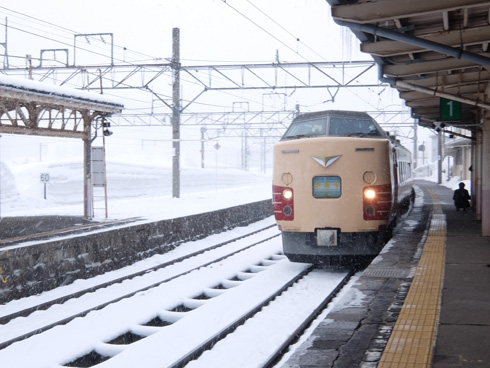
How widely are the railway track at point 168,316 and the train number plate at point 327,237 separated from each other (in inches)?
24.8

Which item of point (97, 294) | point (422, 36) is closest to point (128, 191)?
point (97, 294)

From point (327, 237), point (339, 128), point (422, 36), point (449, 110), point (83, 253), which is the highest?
point (422, 36)

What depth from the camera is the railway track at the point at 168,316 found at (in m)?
5.77

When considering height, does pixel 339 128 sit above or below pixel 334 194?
above

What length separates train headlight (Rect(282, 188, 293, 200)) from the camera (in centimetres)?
907

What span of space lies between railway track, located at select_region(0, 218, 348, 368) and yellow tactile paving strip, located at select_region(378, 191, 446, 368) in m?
1.24

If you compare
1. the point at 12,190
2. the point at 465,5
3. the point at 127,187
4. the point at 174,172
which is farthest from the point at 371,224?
the point at 127,187

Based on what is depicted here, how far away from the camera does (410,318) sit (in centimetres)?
513

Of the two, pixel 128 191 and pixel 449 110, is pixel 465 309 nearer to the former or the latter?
pixel 449 110

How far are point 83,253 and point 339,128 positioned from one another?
5000mm

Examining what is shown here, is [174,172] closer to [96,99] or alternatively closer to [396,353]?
[96,99]

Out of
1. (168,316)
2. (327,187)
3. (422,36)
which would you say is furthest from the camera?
(327,187)

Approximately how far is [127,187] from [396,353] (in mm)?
38122

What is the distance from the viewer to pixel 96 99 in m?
15.0
